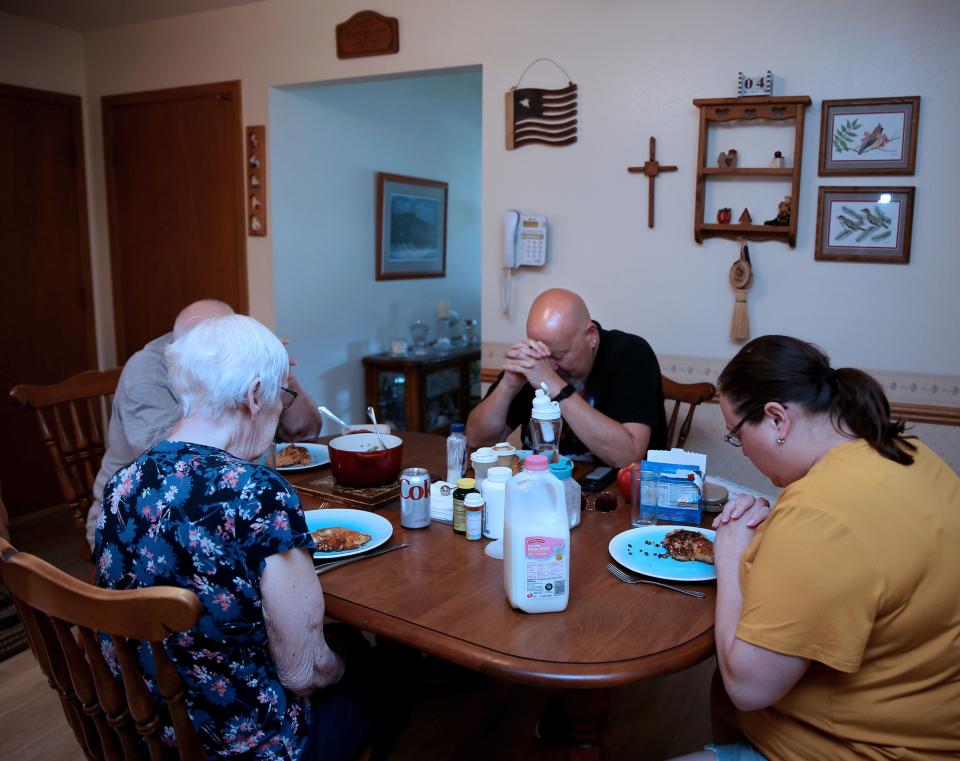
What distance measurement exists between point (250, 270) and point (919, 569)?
3.24m

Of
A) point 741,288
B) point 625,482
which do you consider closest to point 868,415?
point 625,482

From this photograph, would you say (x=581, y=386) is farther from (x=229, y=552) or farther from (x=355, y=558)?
(x=229, y=552)

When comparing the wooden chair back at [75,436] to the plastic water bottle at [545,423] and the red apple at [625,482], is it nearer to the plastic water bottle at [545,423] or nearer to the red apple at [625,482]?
the plastic water bottle at [545,423]

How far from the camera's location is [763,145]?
265 cm

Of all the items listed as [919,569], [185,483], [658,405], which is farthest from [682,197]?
[185,483]

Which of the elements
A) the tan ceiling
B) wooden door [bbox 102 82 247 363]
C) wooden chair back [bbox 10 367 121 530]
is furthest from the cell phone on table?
the tan ceiling

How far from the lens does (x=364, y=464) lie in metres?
1.81

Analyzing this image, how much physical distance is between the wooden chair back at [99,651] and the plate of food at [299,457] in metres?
0.83

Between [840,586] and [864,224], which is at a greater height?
[864,224]

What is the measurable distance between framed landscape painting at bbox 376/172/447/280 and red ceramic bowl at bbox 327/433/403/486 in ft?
8.24

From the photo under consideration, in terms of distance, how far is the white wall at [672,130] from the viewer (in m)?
2.46

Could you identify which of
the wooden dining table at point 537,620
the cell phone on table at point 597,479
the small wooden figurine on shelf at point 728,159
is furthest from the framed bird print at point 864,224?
the wooden dining table at point 537,620

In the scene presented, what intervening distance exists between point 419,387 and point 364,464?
7.23 ft

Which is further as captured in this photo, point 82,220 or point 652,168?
point 82,220
